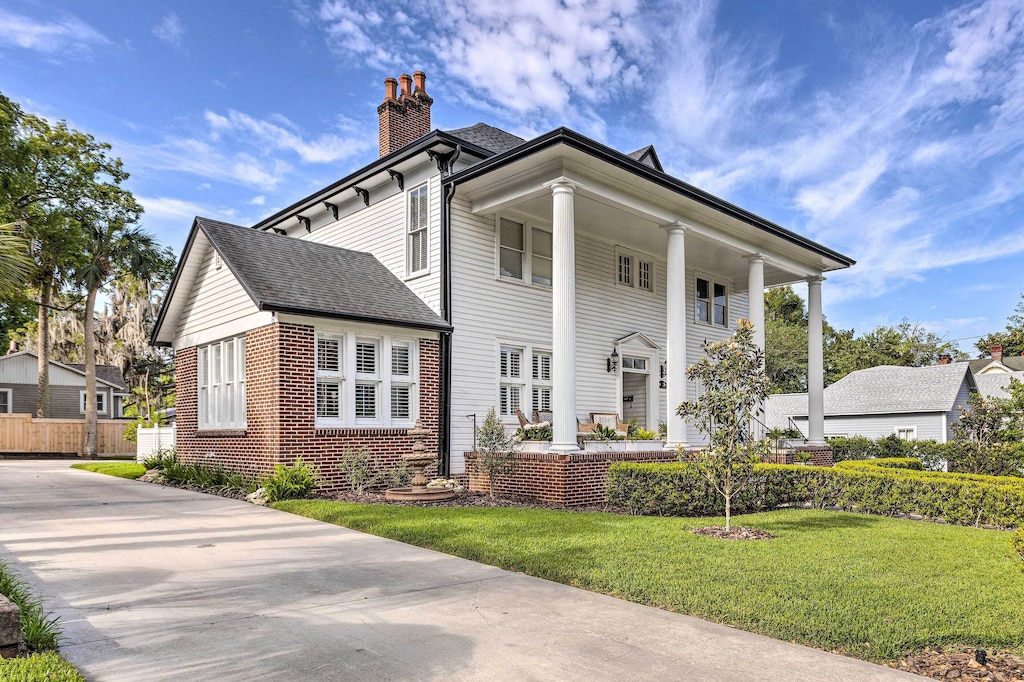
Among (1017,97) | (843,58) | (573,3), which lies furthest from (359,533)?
(1017,97)

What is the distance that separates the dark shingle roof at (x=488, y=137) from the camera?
15.9 meters

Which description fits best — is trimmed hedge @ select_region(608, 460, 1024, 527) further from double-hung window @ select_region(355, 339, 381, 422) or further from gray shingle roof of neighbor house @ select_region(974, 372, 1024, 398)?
gray shingle roof of neighbor house @ select_region(974, 372, 1024, 398)

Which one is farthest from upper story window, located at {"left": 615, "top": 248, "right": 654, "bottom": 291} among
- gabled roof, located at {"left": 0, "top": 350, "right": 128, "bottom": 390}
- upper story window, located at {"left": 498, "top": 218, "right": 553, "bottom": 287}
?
gabled roof, located at {"left": 0, "top": 350, "right": 128, "bottom": 390}

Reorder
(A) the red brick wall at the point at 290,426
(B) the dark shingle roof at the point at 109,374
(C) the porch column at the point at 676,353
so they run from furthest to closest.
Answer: (B) the dark shingle roof at the point at 109,374, (C) the porch column at the point at 676,353, (A) the red brick wall at the point at 290,426

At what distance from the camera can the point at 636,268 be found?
18.8 meters

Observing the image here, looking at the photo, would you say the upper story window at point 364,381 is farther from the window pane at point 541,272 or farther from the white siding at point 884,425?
the white siding at point 884,425

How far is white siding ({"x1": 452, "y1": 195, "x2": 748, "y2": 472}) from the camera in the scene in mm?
14430

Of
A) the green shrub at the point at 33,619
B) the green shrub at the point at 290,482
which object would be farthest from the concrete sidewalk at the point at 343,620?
the green shrub at the point at 290,482

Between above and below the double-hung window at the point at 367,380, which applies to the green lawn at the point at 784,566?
below

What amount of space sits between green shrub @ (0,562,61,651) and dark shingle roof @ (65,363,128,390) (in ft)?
120

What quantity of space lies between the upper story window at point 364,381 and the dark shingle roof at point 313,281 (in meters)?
0.55

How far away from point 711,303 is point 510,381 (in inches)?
348

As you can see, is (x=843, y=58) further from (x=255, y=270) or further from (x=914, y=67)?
(x=255, y=270)

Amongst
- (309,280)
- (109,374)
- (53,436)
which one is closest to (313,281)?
(309,280)
